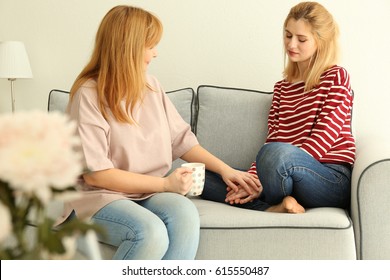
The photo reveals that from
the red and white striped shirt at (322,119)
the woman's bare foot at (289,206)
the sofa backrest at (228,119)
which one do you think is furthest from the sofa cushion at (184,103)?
the woman's bare foot at (289,206)

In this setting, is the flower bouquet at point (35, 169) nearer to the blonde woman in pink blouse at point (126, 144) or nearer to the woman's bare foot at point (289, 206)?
the blonde woman in pink blouse at point (126, 144)

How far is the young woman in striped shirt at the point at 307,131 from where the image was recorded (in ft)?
6.64

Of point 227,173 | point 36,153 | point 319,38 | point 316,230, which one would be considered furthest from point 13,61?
point 36,153

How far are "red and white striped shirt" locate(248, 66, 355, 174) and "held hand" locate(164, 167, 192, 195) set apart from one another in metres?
0.45

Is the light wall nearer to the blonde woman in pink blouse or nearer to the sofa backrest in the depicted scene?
the sofa backrest

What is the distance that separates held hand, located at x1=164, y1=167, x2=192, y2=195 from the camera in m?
1.90

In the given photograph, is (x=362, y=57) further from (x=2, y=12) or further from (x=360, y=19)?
(x=2, y=12)

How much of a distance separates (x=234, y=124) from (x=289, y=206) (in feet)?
2.15

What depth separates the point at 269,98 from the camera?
2555 millimetres

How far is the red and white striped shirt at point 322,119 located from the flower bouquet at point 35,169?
1679mm

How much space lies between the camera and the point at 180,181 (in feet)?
6.27

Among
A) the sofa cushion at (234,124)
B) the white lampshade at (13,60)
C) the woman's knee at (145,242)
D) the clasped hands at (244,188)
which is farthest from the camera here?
the white lampshade at (13,60)

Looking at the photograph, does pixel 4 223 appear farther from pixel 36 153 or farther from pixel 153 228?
pixel 153 228

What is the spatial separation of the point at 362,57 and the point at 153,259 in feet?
4.91
